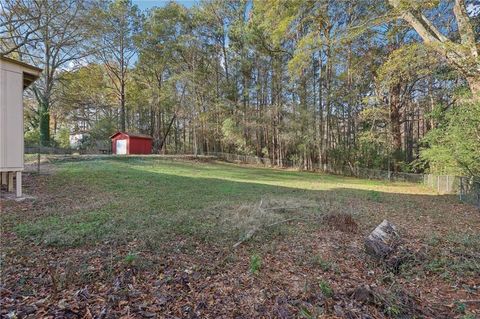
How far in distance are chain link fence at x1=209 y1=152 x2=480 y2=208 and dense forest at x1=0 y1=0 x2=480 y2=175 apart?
555 millimetres

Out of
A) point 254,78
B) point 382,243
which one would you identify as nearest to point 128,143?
point 254,78

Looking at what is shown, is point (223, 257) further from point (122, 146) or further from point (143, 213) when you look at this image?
point (122, 146)

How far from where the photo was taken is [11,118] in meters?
6.12

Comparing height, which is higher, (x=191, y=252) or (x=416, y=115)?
(x=416, y=115)

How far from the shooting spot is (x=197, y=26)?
24.3 m

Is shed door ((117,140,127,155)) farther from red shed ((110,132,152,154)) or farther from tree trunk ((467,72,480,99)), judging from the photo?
tree trunk ((467,72,480,99))

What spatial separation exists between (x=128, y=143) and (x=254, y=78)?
12.6 metres

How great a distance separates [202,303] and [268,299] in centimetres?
63

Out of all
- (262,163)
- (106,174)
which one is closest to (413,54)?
(106,174)

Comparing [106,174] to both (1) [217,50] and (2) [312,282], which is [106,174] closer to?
(2) [312,282]

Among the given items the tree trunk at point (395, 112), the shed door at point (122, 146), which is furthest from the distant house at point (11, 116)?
the tree trunk at point (395, 112)

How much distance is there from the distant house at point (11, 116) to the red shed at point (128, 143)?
16.9 m

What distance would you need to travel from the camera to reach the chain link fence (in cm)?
870

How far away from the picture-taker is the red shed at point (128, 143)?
74.9 ft
